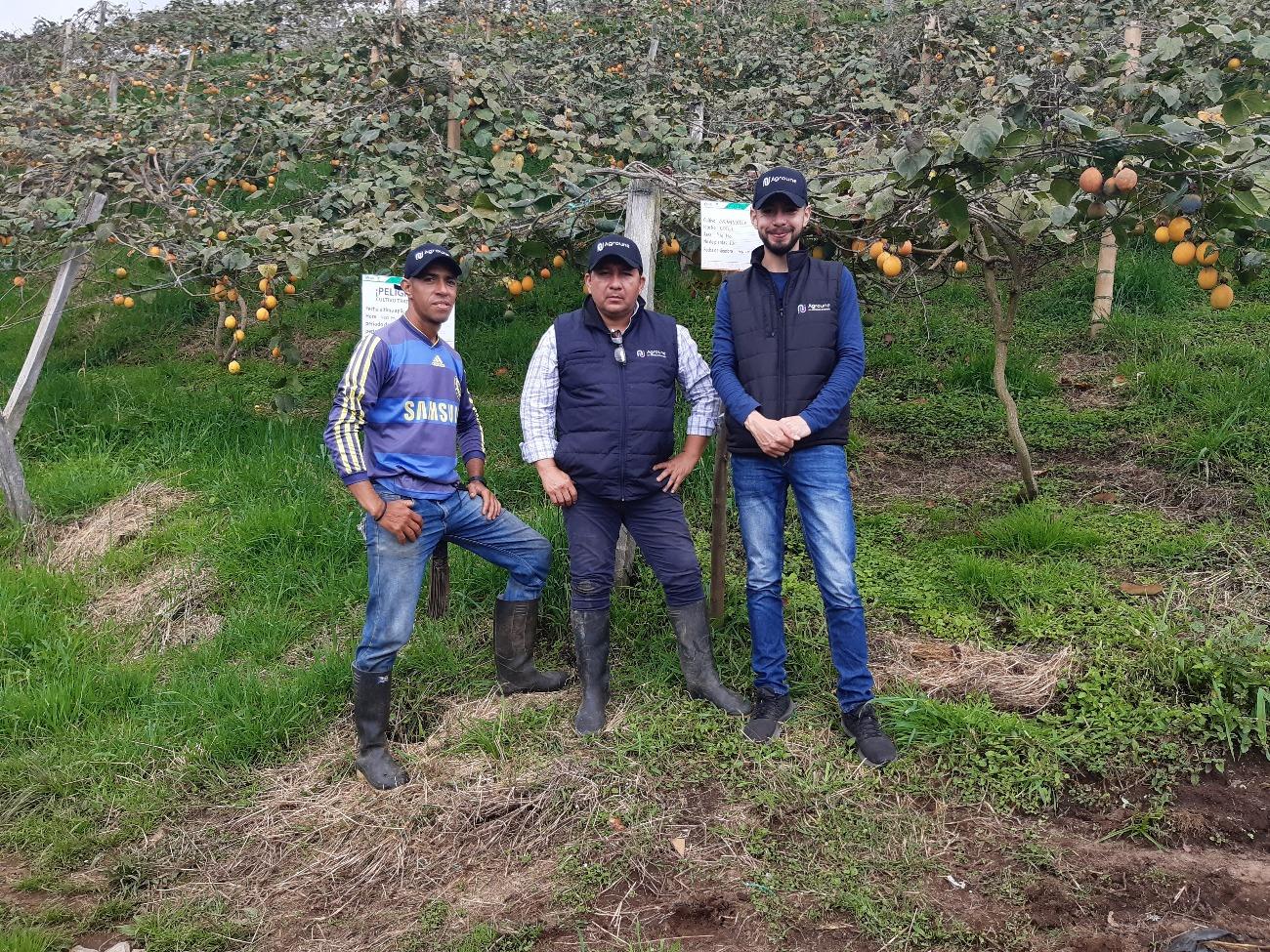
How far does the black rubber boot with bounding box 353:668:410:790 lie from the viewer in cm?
319

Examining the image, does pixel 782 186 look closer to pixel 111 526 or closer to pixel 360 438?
pixel 360 438

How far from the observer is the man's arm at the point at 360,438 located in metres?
2.98

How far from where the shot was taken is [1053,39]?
23.7 ft

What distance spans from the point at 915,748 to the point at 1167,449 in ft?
Result: 8.23

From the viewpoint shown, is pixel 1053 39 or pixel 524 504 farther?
Result: pixel 1053 39

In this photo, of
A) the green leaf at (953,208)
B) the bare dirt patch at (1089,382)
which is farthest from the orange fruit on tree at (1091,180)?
the bare dirt patch at (1089,382)

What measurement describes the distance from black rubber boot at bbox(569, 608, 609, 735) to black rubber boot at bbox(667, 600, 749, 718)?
262 millimetres

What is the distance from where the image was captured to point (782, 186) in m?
2.98

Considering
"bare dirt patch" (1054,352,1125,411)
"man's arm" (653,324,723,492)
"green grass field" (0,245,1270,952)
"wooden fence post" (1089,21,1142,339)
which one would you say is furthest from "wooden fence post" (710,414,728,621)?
"wooden fence post" (1089,21,1142,339)

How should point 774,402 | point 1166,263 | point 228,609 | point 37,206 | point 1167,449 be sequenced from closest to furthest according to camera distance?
1. point 774,402
2. point 228,609
3. point 1167,449
4. point 37,206
5. point 1166,263

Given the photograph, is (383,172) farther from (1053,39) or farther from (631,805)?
(1053,39)

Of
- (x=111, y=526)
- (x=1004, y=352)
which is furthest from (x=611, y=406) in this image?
(x=111, y=526)

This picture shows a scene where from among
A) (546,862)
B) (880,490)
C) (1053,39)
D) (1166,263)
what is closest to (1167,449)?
(880,490)

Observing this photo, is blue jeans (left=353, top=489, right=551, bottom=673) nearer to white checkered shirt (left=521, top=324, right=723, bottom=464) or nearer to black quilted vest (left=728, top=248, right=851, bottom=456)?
white checkered shirt (left=521, top=324, right=723, bottom=464)
